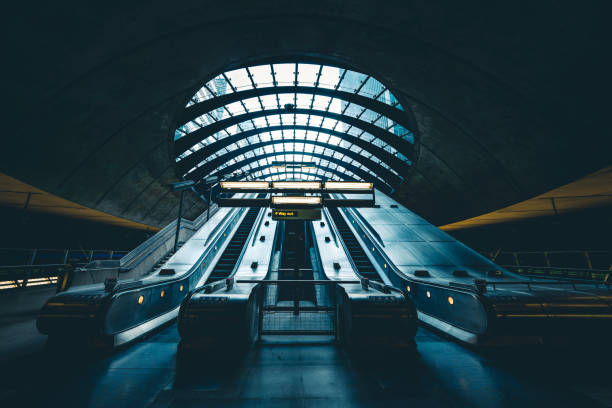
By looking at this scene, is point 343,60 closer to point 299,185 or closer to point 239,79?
point 299,185

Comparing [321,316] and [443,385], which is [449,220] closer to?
[321,316]

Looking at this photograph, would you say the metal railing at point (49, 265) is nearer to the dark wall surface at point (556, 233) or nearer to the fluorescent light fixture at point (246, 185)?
the fluorescent light fixture at point (246, 185)

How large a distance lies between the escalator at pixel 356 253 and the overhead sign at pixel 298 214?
3.88 meters

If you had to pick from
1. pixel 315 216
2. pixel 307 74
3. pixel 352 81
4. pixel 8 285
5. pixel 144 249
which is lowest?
pixel 8 285

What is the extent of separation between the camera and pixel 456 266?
7641mm

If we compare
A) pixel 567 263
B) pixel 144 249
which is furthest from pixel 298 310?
pixel 567 263

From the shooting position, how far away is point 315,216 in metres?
5.14

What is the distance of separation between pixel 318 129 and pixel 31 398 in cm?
2171

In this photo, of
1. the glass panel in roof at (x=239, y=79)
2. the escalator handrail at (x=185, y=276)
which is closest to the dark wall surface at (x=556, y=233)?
the escalator handrail at (x=185, y=276)

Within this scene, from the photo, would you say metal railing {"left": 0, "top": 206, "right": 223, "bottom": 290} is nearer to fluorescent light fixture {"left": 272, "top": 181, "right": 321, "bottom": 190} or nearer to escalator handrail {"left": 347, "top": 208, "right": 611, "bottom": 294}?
fluorescent light fixture {"left": 272, "top": 181, "right": 321, "bottom": 190}

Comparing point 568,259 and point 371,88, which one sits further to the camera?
point 371,88

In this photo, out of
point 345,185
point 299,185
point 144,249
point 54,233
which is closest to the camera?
point 345,185

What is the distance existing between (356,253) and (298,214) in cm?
602

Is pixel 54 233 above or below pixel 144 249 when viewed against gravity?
above
